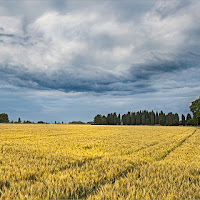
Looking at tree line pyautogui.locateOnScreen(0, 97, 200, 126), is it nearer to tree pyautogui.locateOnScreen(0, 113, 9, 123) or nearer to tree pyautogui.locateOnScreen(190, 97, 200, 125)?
tree pyautogui.locateOnScreen(190, 97, 200, 125)

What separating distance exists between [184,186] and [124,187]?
1774 mm

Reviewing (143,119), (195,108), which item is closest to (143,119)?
(143,119)

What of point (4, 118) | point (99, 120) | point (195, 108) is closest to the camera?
point (195, 108)

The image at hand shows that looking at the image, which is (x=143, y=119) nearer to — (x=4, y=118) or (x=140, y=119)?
(x=140, y=119)

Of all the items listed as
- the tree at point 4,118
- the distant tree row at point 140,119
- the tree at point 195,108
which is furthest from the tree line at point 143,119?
the tree at point 4,118

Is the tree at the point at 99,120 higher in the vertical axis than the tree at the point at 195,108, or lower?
lower

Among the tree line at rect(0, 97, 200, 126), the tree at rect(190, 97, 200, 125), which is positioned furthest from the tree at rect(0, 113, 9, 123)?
the tree at rect(190, 97, 200, 125)

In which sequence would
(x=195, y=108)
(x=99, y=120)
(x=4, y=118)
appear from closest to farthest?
(x=195, y=108), (x=4, y=118), (x=99, y=120)

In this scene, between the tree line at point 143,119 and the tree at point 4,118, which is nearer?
the tree at point 4,118

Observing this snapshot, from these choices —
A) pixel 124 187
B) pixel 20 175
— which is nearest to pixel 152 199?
pixel 124 187

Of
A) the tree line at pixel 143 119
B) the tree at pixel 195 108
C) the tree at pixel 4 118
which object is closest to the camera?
the tree at pixel 195 108

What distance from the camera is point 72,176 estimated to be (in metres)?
4.98

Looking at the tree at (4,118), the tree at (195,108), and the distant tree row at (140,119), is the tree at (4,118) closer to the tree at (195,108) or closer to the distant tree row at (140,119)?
the distant tree row at (140,119)

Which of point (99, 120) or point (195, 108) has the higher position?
point (195, 108)
